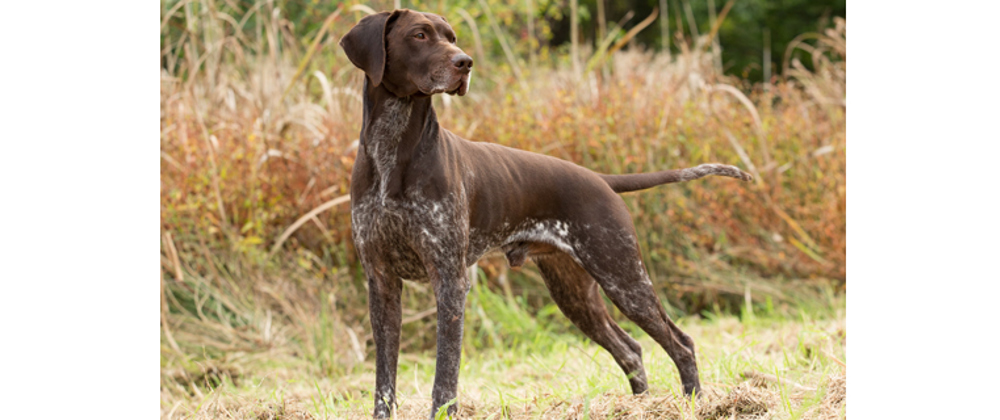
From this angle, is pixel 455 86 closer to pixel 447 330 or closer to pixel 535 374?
pixel 447 330

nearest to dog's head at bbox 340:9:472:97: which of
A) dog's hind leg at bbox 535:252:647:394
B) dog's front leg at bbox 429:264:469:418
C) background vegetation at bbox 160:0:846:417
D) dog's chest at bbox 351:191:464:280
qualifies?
dog's chest at bbox 351:191:464:280

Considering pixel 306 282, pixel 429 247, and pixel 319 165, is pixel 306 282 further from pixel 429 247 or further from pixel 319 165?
pixel 429 247

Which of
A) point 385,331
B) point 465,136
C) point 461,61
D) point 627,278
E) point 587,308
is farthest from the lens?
point 465,136

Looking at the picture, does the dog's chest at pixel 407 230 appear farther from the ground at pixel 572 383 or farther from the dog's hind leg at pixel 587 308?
the dog's hind leg at pixel 587 308

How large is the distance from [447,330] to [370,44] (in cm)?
100

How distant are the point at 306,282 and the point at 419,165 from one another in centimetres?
240

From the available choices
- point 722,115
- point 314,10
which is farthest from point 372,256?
point 314,10

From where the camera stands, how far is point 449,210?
264 centimetres

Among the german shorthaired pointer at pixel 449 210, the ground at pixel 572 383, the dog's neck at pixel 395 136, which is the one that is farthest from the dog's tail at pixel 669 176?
the dog's neck at pixel 395 136

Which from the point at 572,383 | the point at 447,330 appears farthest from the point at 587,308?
the point at 447,330

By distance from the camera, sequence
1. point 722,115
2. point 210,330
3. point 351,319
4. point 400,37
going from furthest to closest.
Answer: point 722,115
point 351,319
point 210,330
point 400,37

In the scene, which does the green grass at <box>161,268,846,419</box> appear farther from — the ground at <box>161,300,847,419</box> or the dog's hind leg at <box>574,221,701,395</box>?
the dog's hind leg at <box>574,221,701,395</box>

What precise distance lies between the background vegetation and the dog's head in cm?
181

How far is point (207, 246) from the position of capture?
480cm
